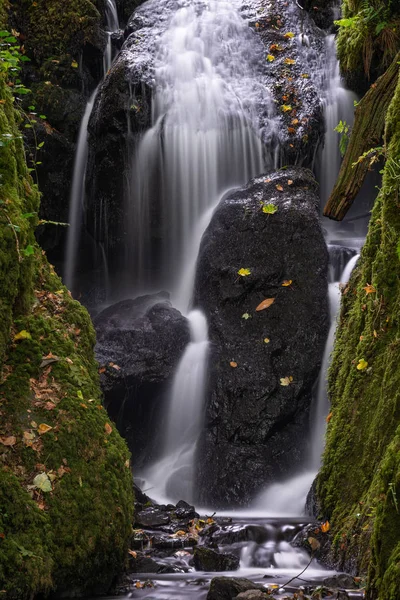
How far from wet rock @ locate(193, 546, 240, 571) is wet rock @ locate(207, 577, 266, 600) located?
2.76ft

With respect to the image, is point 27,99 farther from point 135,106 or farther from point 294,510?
point 294,510

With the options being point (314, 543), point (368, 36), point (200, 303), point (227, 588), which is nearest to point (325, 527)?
point (314, 543)

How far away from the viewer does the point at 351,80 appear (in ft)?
36.0

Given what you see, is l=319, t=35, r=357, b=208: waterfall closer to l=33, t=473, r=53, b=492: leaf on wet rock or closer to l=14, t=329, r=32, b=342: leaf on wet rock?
l=14, t=329, r=32, b=342: leaf on wet rock

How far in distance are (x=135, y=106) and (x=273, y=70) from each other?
102 inches

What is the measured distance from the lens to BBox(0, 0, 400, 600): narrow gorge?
4180mm

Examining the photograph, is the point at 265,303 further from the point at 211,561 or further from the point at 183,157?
the point at 211,561

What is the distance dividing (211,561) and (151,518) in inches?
47.6

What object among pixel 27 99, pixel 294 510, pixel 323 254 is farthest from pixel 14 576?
pixel 27 99

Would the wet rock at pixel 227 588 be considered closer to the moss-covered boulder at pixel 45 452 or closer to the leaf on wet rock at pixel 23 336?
the moss-covered boulder at pixel 45 452

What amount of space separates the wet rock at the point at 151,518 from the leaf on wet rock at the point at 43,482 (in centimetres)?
209

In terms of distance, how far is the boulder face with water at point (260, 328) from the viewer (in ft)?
25.6

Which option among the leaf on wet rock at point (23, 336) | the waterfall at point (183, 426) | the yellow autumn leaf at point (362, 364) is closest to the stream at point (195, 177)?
the waterfall at point (183, 426)

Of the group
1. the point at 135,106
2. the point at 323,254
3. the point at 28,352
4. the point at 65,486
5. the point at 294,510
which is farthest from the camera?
the point at 135,106
